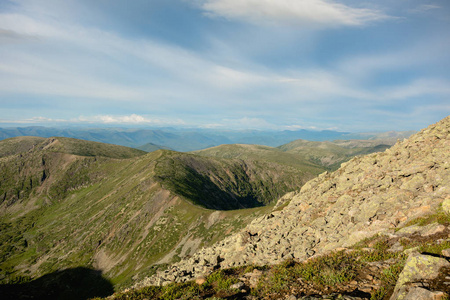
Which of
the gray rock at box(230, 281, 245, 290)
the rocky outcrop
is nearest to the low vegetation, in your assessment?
the gray rock at box(230, 281, 245, 290)

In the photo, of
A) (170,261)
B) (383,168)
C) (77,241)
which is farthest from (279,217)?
(77,241)

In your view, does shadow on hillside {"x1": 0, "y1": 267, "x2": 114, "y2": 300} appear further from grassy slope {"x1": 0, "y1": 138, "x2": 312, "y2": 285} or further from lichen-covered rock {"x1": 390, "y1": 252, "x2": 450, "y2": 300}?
lichen-covered rock {"x1": 390, "y1": 252, "x2": 450, "y2": 300}

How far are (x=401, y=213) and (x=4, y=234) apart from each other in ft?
765

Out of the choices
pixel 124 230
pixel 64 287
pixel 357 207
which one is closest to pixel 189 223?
pixel 124 230

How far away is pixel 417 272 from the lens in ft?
31.0

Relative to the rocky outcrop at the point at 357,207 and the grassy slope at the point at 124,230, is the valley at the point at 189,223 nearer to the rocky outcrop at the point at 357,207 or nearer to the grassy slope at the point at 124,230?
the rocky outcrop at the point at 357,207

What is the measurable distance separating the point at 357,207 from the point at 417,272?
15.1 meters

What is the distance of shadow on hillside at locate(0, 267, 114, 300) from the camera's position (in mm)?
82438

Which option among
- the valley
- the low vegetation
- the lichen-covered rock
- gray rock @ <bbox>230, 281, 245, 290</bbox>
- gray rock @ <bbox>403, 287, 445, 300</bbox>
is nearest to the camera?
gray rock @ <bbox>403, 287, 445, 300</bbox>

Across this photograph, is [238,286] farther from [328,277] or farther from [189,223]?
[189,223]

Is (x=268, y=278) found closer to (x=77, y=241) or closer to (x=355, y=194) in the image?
(x=355, y=194)

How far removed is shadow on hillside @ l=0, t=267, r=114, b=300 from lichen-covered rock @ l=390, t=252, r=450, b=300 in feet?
315

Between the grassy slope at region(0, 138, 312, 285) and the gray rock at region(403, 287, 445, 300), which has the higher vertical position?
the gray rock at region(403, 287, 445, 300)

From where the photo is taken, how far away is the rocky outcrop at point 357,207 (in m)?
18.9
